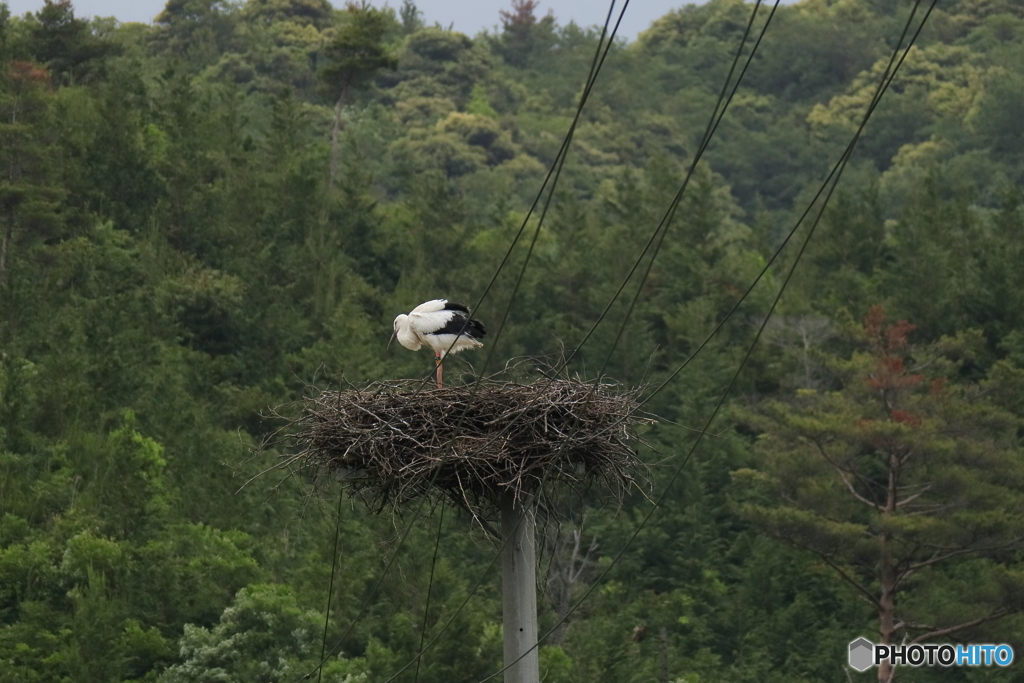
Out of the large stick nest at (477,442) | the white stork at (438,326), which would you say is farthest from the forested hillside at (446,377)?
the white stork at (438,326)

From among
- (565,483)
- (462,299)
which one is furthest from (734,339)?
(565,483)

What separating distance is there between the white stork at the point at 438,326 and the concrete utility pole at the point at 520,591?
3.30 meters

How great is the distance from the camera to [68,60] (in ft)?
145

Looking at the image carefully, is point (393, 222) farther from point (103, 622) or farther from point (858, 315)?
point (103, 622)

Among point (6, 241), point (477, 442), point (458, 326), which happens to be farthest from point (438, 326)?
point (6, 241)

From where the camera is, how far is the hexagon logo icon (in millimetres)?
21953

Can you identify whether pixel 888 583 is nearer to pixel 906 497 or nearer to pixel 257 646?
pixel 906 497

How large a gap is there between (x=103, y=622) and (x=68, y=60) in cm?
2708

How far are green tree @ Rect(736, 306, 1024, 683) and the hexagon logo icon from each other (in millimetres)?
350

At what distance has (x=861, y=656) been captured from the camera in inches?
885

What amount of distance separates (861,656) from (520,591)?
48.4 feet

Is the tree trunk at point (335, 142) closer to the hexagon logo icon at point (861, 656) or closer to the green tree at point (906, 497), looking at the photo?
the green tree at point (906, 497)

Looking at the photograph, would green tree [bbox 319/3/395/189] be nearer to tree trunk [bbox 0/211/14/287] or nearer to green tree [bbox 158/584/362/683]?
tree trunk [bbox 0/211/14/287]

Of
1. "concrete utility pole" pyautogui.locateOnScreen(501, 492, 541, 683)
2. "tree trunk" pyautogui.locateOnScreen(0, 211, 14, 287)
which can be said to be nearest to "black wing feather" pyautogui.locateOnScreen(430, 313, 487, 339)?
"concrete utility pole" pyautogui.locateOnScreen(501, 492, 541, 683)
